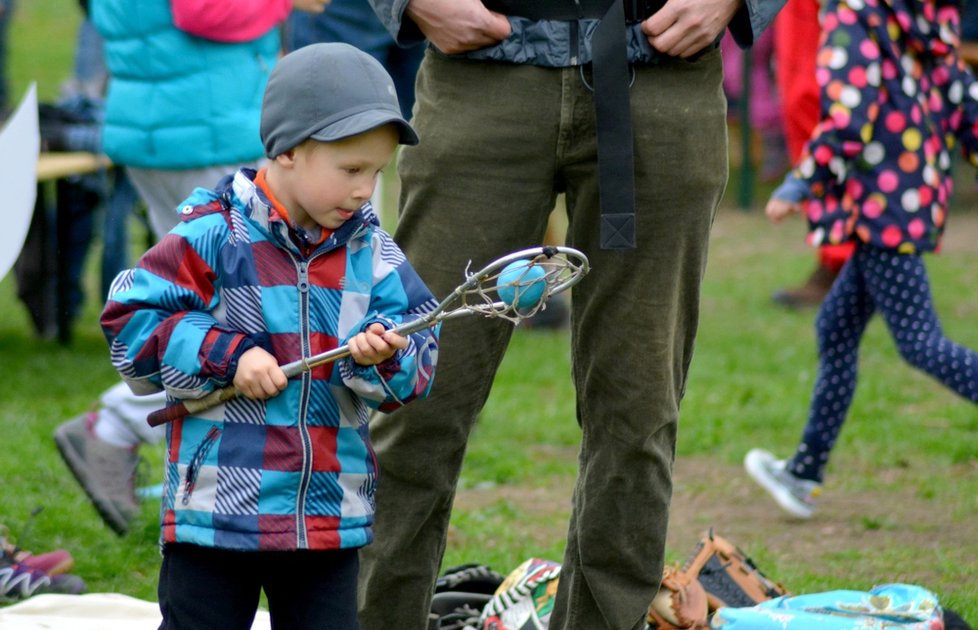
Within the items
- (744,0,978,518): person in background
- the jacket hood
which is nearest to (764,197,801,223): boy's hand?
(744,0,978,518): person in background

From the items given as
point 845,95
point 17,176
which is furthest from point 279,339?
point 845,95

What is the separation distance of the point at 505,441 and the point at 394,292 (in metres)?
3.28

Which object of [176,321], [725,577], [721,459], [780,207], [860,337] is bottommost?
[721,459]

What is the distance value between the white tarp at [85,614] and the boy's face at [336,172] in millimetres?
1387

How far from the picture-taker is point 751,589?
3734 mm

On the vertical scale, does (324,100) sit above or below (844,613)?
above

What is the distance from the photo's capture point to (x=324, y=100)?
251 centimetres

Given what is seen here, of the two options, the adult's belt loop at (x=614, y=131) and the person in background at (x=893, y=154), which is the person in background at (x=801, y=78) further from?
the adult's belt loop at (x=614, y=131)

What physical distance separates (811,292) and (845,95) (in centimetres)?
383

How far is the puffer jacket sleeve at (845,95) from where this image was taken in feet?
15.0

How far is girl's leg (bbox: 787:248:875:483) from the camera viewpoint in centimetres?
479

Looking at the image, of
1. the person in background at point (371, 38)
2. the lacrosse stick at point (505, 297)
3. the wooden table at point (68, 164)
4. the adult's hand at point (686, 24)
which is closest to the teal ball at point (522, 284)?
the lacrosse stick at point (505, 297)

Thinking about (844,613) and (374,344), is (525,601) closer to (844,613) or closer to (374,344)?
(844,613)

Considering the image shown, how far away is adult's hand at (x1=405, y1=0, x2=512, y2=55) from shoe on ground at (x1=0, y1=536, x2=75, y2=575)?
74.5 inches
